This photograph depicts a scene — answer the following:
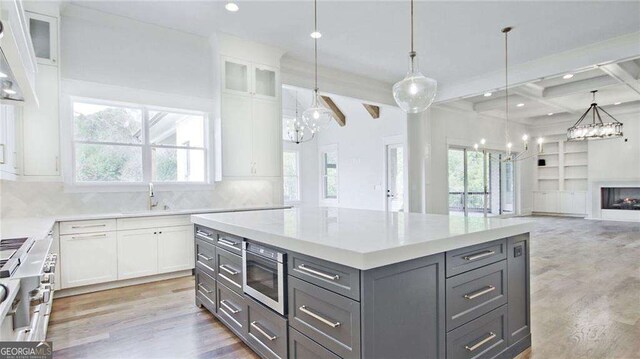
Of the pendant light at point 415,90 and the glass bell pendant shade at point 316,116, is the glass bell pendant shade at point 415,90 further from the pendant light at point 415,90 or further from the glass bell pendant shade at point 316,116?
the glass bell pendant shade at point 316,116

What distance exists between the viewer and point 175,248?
4.13 meters

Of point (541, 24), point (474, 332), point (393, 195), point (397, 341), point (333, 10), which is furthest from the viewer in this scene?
point (393, 195)

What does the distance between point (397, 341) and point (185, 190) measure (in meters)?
3.87

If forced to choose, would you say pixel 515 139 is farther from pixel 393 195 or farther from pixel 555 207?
pixel 393 195

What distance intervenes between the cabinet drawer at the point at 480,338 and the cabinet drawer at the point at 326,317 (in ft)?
2.07

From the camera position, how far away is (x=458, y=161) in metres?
8.50

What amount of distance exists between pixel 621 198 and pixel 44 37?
12710 millimetres

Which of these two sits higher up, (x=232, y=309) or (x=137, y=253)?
(x=137, y=253)

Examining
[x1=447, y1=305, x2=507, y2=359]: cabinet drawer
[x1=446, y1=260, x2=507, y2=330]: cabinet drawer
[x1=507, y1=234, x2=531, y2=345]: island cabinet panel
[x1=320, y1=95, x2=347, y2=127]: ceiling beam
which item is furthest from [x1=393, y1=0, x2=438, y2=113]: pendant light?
[x1=320, y1=95, x2=347, y2=127]: ceiling beam

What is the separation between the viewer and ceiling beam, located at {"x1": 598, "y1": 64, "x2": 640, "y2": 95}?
5.23m

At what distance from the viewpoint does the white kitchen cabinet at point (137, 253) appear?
3.78 m

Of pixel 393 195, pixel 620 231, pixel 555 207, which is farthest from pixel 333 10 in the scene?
pixel 555 207

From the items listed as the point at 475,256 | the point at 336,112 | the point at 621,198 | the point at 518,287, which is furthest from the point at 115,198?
the point at 621,198

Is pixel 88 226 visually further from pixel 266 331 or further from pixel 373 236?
pixel 373 236
